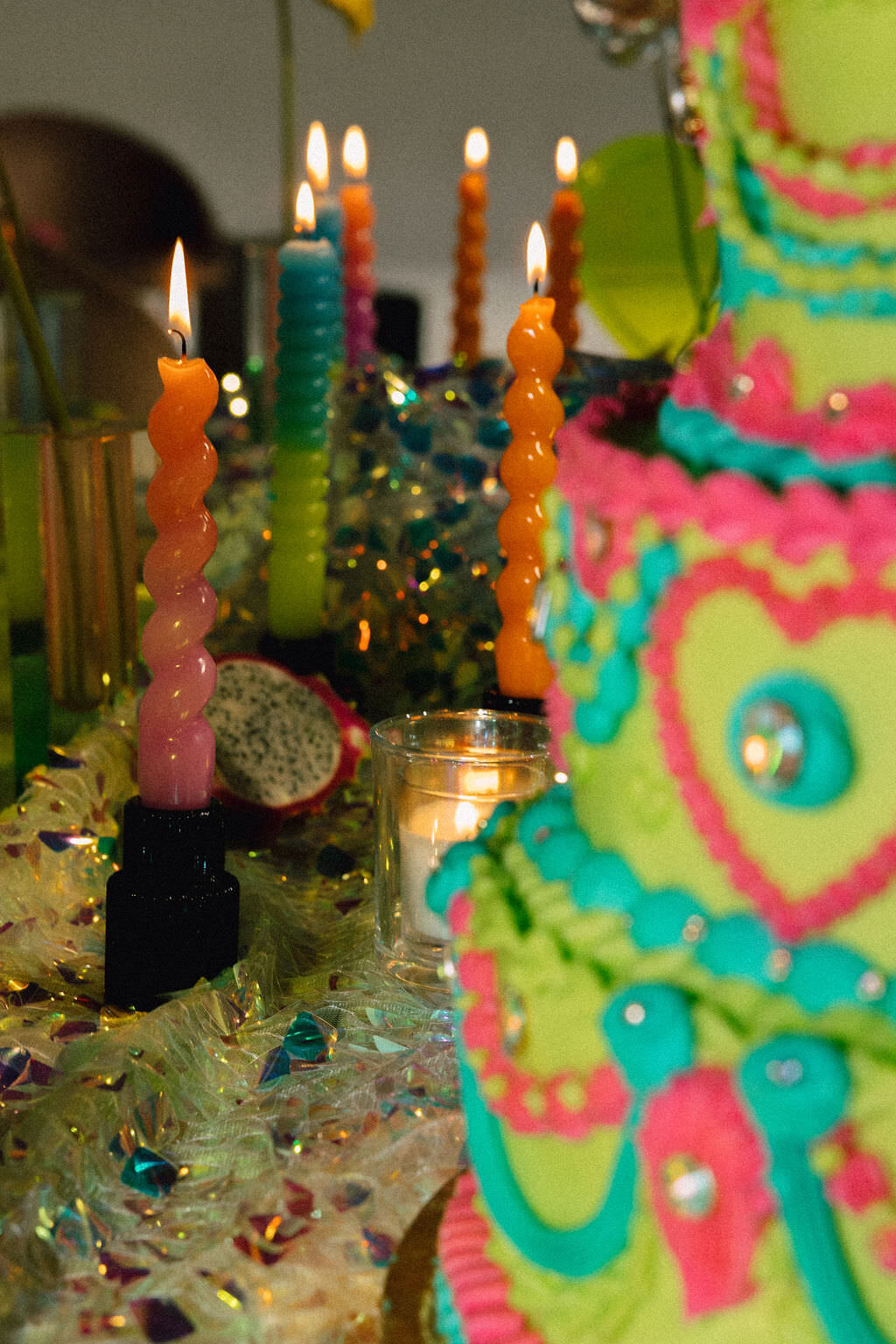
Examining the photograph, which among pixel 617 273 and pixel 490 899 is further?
pixel 617 273

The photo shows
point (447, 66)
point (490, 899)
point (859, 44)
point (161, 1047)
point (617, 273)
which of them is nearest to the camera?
point (859, 44)

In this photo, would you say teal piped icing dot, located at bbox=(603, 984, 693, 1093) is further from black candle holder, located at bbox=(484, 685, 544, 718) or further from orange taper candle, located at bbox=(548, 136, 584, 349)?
orange taper candle, located at bbox=(548, 136, 584, 349)

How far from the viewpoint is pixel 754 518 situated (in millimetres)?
504

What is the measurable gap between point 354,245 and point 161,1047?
3.70 ft

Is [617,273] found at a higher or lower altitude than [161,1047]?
higher

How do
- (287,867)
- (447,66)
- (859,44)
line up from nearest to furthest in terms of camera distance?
(859,44) → (287,867) → (447,66)

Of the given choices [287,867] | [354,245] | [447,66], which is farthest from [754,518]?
[447,66]

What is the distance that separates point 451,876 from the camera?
644 millimetres

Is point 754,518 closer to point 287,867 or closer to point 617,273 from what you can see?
point 287,867

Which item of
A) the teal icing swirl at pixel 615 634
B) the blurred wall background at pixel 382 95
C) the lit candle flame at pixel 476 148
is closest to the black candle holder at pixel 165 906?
the teal icing swirl at pixel 615 634

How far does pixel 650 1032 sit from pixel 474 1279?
0.18 m

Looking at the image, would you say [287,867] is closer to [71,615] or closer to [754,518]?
[71,615]

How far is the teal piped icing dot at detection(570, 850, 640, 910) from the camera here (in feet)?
1.85

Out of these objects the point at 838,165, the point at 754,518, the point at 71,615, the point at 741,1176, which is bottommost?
the point at 741,1176
